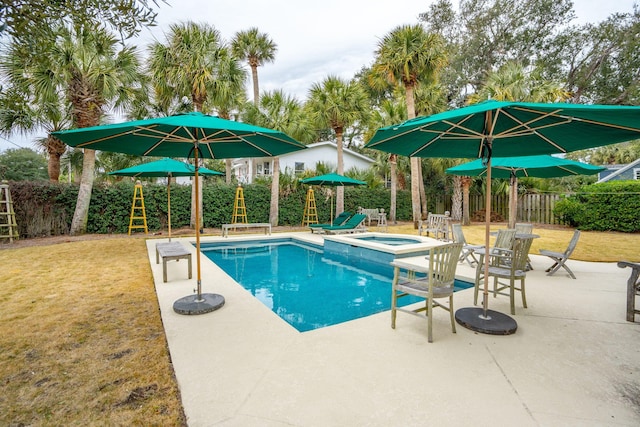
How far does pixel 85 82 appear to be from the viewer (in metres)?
10.4

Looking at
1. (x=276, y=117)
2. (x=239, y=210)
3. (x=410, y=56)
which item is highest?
(x=410, y=56)

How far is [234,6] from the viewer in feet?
24.6

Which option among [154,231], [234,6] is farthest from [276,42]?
[154,231]

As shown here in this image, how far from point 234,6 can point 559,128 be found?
742cm

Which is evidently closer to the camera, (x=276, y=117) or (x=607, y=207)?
(x=607, y=207)

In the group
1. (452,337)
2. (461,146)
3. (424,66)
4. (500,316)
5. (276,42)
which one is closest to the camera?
(452,337)

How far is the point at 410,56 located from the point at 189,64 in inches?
349

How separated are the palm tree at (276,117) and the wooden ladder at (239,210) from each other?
1429 mm

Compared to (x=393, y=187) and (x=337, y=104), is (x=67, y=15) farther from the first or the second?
(x=393, y=187)

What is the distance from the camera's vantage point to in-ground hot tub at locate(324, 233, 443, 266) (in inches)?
304

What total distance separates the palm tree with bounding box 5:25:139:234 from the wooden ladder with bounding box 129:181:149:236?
1.40 metres

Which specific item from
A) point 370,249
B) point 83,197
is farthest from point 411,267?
point 83,197

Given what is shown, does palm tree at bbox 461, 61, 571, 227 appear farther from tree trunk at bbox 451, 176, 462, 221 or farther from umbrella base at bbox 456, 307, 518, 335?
umbrella base at bbox 456, 307, 518, 335

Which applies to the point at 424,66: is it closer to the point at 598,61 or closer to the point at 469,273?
the point at 469,273
